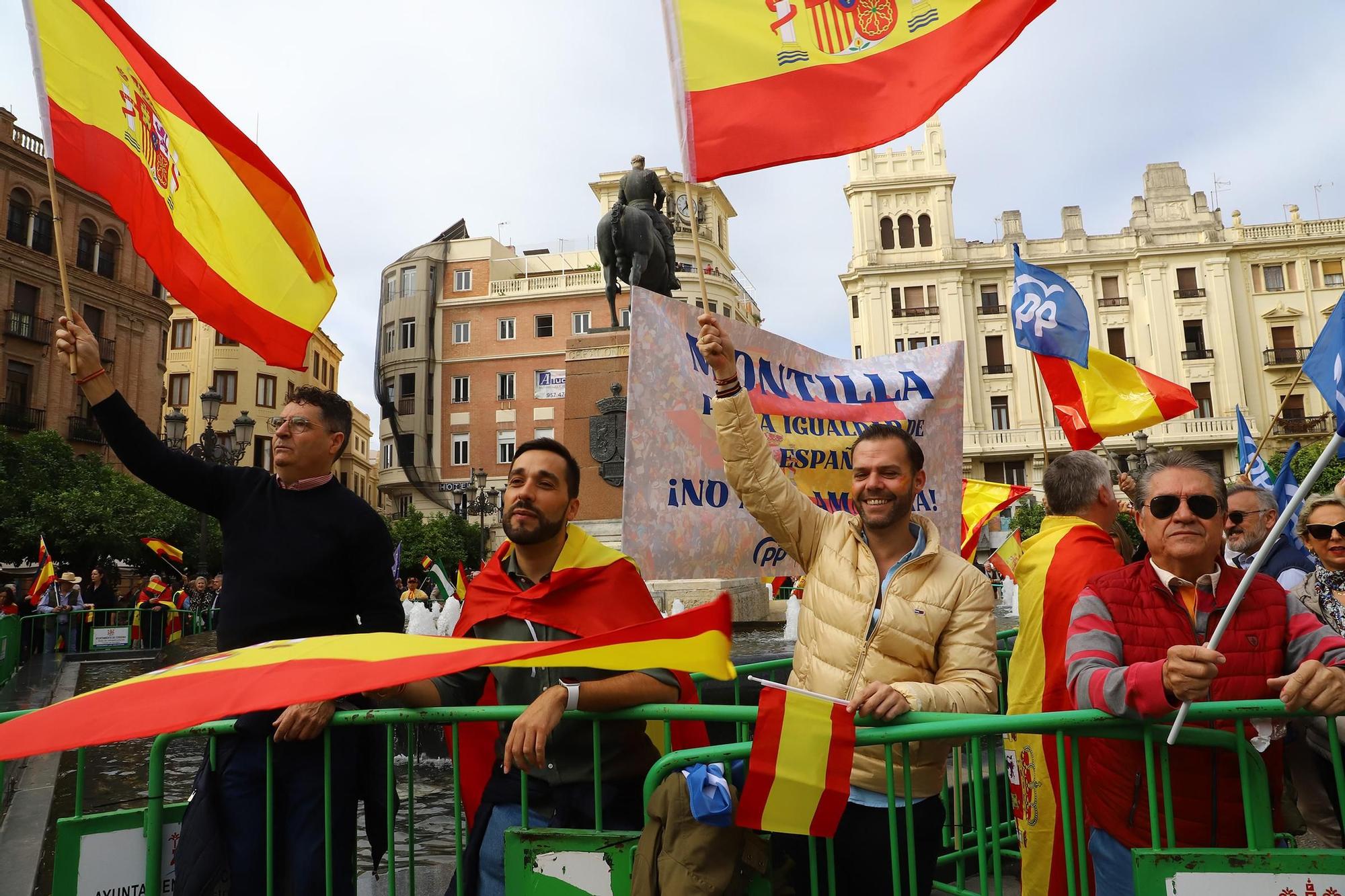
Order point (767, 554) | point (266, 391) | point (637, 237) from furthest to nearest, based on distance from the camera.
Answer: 1. point (266, 391)
2. point (637, 237)
3. point (767, 554)

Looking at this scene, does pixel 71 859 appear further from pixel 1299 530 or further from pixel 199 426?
pixel 199 426

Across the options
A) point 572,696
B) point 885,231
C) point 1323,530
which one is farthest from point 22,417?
point 885,231

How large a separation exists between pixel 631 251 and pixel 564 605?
9.01m

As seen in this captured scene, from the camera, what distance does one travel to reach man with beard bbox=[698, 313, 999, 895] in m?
2.29

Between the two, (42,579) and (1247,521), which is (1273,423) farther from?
(42,579)

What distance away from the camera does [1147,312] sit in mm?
46125

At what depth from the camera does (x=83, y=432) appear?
3375 cm

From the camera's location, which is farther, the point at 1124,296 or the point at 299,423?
the point at 1124,296

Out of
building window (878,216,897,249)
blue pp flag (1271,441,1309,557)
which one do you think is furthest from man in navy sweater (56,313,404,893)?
building window (878,216,897,249)

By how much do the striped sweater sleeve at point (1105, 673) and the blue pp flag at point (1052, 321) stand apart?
3.95 m

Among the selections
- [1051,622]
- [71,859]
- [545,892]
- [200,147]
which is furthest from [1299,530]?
[200,147]

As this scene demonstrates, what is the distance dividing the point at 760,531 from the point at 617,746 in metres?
1.79

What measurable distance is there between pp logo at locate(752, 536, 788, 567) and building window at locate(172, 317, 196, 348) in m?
52.9

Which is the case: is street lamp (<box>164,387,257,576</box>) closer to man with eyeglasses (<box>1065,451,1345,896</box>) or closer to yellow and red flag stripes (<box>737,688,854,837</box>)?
yellow and red flag stripes (<box>737,688,854,837</box>)
